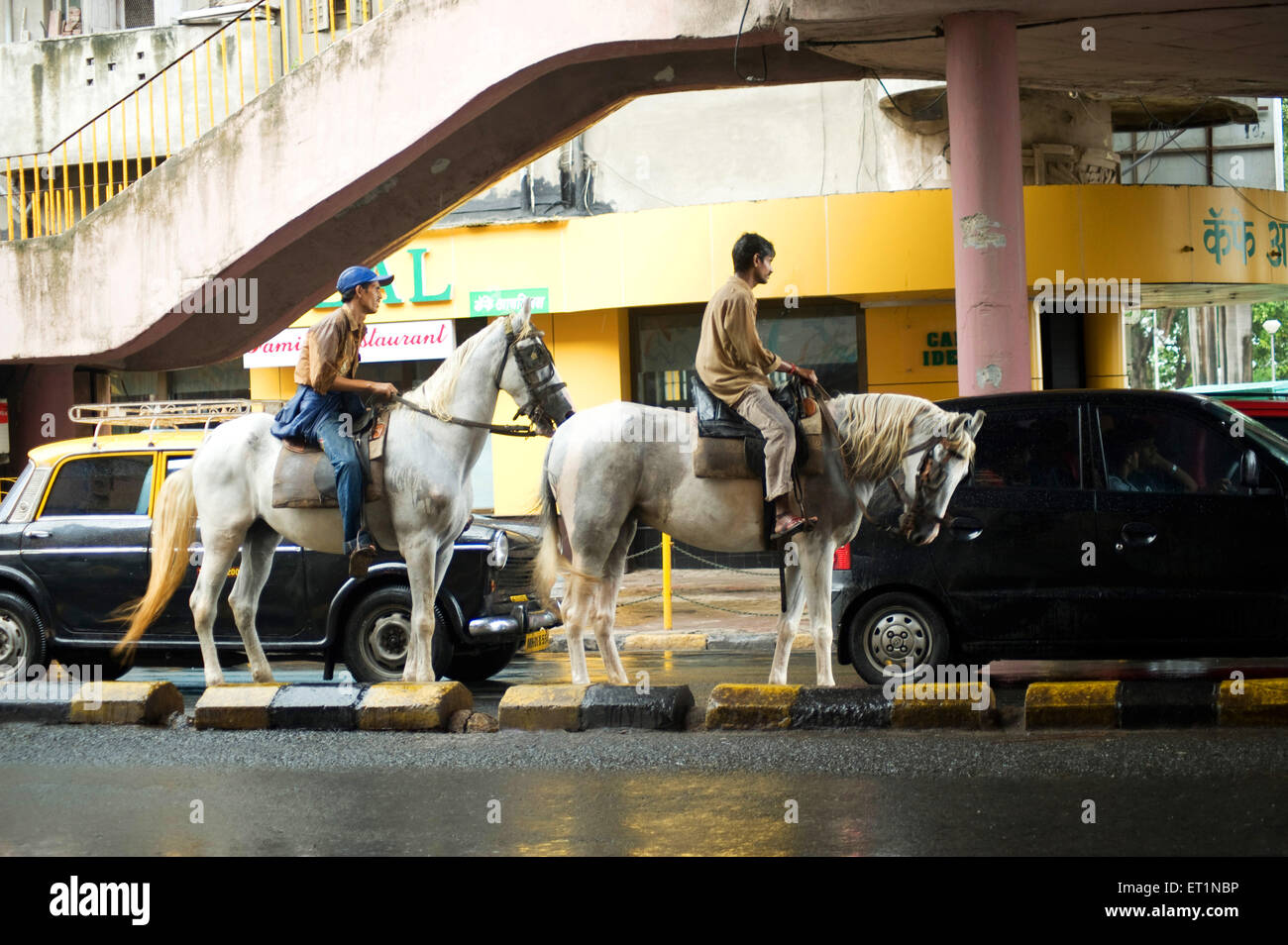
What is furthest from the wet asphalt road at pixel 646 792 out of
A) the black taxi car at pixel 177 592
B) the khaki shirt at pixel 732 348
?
the khaki shirt at pixel 732 348


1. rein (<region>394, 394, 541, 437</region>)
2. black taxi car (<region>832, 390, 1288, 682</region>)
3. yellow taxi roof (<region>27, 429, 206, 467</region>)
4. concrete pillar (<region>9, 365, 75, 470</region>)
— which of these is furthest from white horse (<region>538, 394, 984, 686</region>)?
concrete pillar (<region>9, 365, 75, 470</region>)

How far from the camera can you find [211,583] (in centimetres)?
988

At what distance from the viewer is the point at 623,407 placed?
936 centimetres

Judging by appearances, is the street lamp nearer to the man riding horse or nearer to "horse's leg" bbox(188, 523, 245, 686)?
the man riding horse

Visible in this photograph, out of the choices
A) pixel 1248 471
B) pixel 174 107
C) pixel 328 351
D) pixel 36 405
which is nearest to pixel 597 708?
pixel 328 351

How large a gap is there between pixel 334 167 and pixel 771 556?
8.96 meters

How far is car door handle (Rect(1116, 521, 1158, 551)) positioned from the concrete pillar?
12761 mm

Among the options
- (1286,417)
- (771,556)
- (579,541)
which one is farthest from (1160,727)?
(771,556)

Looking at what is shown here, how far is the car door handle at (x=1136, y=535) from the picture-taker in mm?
9344

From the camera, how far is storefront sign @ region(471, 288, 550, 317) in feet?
65.1

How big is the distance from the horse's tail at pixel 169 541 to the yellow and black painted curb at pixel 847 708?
390 cm

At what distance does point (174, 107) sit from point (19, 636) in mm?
10591

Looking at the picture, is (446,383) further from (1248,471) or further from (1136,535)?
(1248,471)

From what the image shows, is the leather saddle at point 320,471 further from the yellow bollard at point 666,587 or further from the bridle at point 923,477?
the yellow bollard at point 666,587
